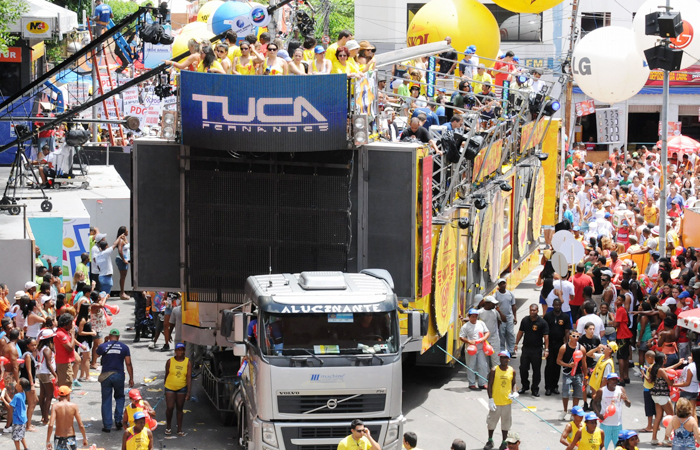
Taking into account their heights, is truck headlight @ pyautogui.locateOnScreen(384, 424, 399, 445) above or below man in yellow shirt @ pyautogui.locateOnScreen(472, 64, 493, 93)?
below

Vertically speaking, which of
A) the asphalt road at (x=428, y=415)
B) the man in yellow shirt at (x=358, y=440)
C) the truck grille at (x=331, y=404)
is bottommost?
the asphalt road at (x=428, y=415)

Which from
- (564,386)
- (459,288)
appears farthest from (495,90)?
(564,386)

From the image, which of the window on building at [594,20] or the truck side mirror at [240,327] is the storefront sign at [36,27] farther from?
the window on building at [594,20]

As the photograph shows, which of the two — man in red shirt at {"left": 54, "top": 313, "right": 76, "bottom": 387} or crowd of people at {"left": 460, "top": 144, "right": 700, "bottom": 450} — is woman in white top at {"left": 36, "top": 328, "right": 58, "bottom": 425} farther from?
crowd of people at {"left": 460, "top": 144, "right": 700, "bottom": 450}

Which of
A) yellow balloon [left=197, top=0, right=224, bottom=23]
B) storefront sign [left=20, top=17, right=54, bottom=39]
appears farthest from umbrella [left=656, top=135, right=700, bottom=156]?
storefront sign [left=20, top=17, right=54, bottom=39]

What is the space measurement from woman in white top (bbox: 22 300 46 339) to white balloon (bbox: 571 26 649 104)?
1227cm

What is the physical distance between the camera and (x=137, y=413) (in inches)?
465

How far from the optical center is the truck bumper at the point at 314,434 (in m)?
11.8

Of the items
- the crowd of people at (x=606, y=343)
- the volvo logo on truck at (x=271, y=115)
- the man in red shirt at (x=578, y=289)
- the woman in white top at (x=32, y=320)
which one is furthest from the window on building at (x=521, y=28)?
the volvo logo on truck at (x=271, y=115)

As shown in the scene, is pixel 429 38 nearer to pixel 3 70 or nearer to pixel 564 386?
A: pixel 564 386

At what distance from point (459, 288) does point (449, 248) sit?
1.29 meters

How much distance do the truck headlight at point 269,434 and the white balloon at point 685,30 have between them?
11.4 m

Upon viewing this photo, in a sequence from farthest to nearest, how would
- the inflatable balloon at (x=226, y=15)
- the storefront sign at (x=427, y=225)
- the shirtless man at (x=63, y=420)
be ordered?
the inflatable balloon at (x=226, y=15) → the storefront sign at (x=427, y=225) → the shirtless man at (x=63, y=420)

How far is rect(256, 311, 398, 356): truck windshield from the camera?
12.0 meters
